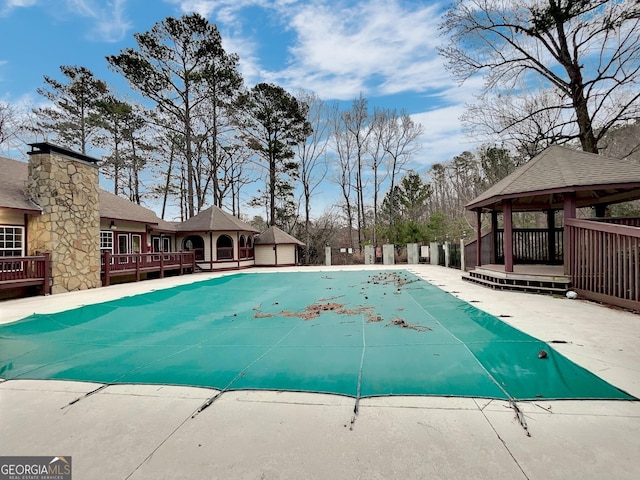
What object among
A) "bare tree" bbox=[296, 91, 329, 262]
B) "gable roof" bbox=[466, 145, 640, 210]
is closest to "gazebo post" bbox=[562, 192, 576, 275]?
"gable roof" bbox=[466, 145, 640, 210]

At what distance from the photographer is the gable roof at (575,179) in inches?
270

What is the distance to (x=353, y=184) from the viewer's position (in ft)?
92.0

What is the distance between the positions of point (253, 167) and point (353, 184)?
28.8 ft

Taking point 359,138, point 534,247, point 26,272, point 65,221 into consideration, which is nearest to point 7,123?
point 65,221

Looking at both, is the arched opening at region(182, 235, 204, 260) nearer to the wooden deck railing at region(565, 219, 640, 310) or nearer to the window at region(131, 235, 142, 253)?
the window at region(131, 235, 142, 253)

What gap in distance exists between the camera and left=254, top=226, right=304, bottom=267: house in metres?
21.6

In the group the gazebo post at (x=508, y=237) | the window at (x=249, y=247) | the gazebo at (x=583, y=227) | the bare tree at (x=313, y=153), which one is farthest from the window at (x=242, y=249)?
the gazebo post at (x=508, y=237)

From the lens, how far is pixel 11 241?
372 inches

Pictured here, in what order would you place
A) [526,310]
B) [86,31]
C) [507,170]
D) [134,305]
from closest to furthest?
[526,310] < [134,305] < [86,31] < [507,170]

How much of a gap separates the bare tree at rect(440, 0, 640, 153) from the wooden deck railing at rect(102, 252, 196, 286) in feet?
46.9

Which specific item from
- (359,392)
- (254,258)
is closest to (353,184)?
(254,258)

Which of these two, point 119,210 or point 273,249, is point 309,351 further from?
point 273,249

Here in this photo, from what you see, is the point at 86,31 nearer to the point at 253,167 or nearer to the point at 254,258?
the point at 254,258

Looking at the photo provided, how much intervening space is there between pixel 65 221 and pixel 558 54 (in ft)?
55.8
